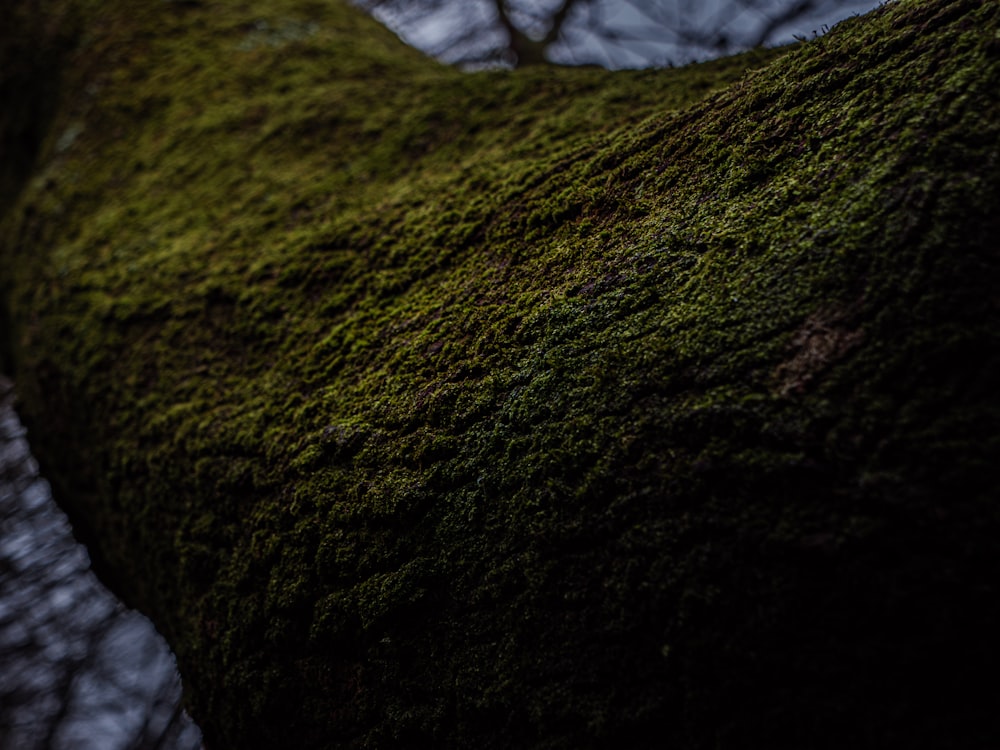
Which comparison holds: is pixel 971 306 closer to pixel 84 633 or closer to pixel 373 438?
pixel 373 438

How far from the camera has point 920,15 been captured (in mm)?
1056

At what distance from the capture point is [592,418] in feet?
3.32

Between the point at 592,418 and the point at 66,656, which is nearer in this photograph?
the point at 592,418

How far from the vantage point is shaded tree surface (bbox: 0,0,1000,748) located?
76 centimetres

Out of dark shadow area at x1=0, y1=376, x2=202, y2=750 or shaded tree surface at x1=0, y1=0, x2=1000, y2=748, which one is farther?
dark shadow area at x1=0, y1=376, x2=202, y2=750

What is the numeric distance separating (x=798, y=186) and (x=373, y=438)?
3.20ft

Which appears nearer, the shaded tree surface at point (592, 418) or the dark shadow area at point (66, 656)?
the shaded tree surface at point (592, 418)

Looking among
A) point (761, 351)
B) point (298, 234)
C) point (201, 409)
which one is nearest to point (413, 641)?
point (761, 351)

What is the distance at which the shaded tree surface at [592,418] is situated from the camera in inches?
30.0

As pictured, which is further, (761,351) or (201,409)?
(201,409)

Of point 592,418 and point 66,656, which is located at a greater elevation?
point 592,418

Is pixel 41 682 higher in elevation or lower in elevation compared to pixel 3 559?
lower

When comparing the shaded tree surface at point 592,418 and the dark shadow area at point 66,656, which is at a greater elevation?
the shaded tree surface at point 592,418

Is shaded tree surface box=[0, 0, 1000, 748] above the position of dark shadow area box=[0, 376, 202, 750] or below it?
above
